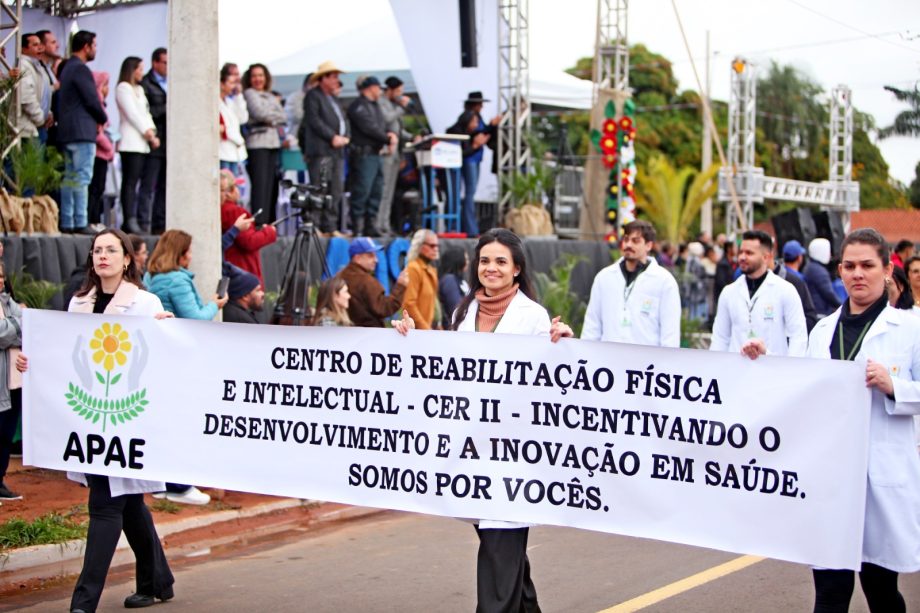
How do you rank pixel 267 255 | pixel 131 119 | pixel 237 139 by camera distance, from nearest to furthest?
pixel 131 119, pixel 267 255, pixel 237 139

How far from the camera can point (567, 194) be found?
21.2 metres

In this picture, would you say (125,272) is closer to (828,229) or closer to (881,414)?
(881,414)

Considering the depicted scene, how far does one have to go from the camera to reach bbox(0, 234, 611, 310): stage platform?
1094cm

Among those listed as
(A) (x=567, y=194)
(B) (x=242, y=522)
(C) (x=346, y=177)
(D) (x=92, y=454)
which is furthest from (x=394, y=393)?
(A) (x=567, y=194)

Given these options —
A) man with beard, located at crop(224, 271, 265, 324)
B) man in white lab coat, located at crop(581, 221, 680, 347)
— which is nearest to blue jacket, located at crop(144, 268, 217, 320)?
man with beard, located at crop(224, 271, 265, 324)

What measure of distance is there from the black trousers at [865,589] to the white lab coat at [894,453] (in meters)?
0.12

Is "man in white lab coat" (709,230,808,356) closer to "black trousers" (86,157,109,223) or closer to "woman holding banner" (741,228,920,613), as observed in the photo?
"woman holding banner" (741,228,920,613)

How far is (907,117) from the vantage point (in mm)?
15469

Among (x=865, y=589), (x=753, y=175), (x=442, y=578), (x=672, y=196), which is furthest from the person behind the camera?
(x=672, y=196)

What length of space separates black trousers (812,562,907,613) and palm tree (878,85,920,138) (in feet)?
28.8

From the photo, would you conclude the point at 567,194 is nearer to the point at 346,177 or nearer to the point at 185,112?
the point at 346,177

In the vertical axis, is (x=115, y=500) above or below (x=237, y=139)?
below

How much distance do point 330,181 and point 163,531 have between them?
24.0 feet

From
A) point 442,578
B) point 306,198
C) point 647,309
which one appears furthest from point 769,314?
point 306,198
